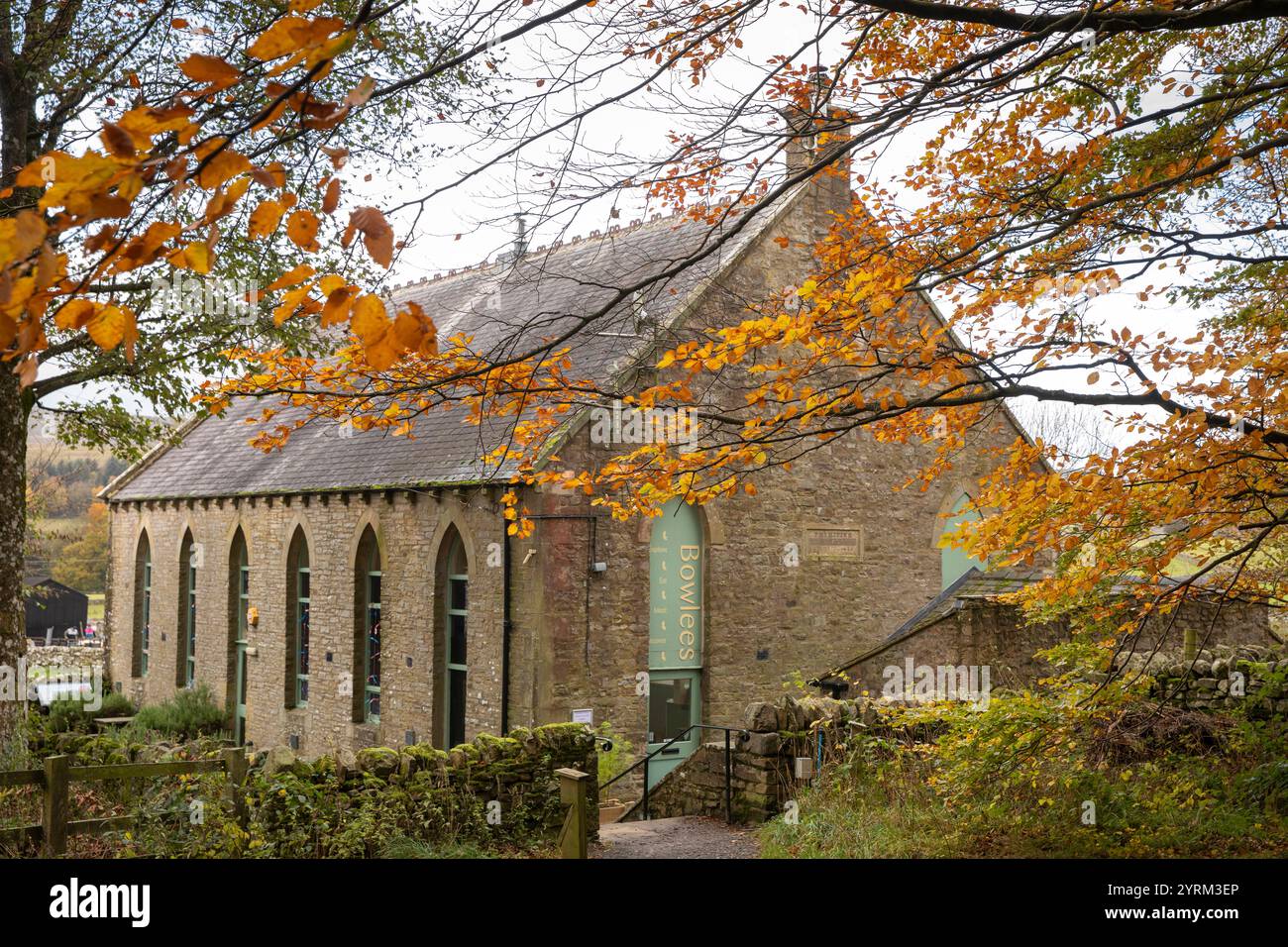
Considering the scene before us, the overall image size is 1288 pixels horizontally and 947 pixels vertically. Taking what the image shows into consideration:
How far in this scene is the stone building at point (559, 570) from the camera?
51.4 feet

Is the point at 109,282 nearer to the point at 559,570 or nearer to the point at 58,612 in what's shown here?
the point at 559,570

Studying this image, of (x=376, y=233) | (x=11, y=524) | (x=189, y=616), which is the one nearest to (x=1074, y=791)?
(x=376, y=233)

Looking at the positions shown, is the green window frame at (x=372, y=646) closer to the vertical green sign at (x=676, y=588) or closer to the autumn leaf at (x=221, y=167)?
the vertical green sign at (x=676, y=588)

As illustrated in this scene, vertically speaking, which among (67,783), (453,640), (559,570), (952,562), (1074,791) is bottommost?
(1074,791)

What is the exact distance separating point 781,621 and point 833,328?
1129 cm

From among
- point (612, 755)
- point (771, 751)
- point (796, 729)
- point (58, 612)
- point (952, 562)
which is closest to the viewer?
point (771, 751)

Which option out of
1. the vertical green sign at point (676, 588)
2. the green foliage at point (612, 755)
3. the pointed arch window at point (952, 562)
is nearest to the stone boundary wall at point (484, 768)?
the green foliage at point (612, 755)

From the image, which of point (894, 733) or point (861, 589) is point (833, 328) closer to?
point (894, 733)

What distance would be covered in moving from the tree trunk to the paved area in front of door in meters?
6.75

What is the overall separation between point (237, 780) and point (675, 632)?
875 centimetres

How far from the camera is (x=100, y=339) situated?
3227 millimetres

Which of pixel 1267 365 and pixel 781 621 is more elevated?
pixel 1267 365

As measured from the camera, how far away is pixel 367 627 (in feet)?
63.5

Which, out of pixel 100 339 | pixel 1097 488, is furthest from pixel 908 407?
pixel 100 339
